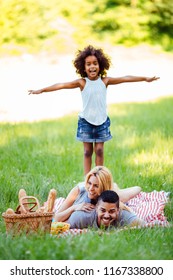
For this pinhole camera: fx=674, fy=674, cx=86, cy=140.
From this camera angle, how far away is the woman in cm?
533

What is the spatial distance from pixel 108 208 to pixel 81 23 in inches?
627

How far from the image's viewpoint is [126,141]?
8852mm

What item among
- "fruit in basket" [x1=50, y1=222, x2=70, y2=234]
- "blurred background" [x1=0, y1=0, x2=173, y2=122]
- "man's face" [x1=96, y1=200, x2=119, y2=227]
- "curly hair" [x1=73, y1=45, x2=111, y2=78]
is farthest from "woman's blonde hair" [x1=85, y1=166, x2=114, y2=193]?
"blurred background" [x1=0, y1=0, x2=173, y2=122]

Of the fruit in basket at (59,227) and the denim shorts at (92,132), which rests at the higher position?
the denim shorts at (92,132)

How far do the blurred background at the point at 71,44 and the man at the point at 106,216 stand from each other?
6587 millimetres

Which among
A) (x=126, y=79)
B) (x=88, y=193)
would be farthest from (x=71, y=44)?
(x=88, y=193)

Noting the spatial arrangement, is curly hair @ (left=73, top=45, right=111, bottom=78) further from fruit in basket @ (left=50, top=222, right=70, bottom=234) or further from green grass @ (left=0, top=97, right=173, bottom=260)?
A: fruit in basket @ (left=50, top=222, right=70, bottom=234)

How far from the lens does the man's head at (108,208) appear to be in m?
5.06

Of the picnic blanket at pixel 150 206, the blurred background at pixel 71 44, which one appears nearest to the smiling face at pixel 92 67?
the picnic blanket at pixel 150 206

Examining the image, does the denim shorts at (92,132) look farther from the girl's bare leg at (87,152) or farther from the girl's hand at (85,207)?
the girl's hand at (85,207)

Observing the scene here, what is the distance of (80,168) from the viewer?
7320 millimetres

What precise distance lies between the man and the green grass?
22 centimetres

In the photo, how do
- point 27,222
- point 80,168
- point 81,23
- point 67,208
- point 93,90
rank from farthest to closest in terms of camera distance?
point 81,23 < point 80,168 < point 93,90 < point 67,208 < point 27,222

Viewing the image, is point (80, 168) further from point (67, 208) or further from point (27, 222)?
point (27, 222)
